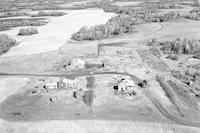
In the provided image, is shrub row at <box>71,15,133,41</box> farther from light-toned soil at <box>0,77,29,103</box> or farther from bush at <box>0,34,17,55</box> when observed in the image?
light-toned soil at <box>0,77,29,103</box>

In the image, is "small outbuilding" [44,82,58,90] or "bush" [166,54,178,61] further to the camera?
"bush" [166,54,178,61]

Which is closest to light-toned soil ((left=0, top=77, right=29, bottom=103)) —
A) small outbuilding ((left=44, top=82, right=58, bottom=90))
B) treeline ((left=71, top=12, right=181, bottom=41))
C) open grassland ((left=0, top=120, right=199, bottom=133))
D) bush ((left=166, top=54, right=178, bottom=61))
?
small outbuilding ((left=44, top=82, right=58, bottom=90))

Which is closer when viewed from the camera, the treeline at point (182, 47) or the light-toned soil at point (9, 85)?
the light-toned soil at point (9, 85)

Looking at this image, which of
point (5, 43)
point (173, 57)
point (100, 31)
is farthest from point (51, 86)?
point (100, 31)

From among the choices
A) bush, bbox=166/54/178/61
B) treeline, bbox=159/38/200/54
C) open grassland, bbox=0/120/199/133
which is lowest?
open grassland, bbox=0/120/199/133

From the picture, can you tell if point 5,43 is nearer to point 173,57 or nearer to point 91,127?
point 173,57

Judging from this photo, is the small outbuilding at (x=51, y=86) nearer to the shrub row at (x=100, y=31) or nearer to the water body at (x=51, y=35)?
the water body at (x=51, y=35)

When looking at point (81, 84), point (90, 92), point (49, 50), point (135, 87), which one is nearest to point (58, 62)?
point (49, 50)

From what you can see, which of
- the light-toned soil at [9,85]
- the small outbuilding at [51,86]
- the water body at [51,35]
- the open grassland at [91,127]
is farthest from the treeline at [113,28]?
the open grassland at [91,127]

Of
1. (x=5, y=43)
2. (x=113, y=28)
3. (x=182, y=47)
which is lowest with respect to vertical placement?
(x=5, y=43)

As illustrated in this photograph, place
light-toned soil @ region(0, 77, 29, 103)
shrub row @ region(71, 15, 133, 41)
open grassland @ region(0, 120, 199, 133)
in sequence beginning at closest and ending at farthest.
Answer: open grassland @ region(0, 120, 199, 133), light-toned soil @ region(0, 77, 29, 103), shrub row @ region(71, 15, 133, 41)

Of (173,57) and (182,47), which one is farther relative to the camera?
(182,47)
